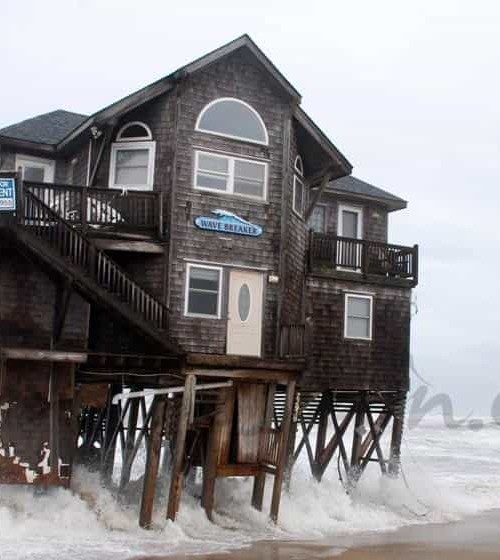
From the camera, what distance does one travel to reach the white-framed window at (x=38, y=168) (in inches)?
944

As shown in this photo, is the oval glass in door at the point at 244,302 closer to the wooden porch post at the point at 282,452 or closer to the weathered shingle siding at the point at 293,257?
the weathered shingle siding at the point at 293,257

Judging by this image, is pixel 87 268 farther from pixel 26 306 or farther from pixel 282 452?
pixel 282 452

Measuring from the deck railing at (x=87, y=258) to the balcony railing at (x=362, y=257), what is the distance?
6.64 meters

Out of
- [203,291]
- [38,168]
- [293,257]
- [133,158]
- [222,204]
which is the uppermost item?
[38,168]

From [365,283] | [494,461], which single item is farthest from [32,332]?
[494,461]

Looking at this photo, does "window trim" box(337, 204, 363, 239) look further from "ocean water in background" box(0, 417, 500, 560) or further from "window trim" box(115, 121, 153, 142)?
"window trim" box(115, 121, 153, 142)

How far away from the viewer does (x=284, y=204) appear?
22.2m

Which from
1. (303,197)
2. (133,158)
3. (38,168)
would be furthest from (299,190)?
(38,168)

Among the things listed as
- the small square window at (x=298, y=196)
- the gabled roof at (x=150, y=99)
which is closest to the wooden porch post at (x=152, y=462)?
the small square window at (x=298, y=196)

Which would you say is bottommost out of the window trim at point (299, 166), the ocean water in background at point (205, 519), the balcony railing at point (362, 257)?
the ocean water in background at point (205, 519)

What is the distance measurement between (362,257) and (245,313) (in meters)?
5.92

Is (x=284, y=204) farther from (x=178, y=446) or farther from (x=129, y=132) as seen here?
(x=178, y=446)

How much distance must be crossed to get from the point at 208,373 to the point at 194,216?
12.5 feet

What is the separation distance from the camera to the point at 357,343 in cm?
2550
